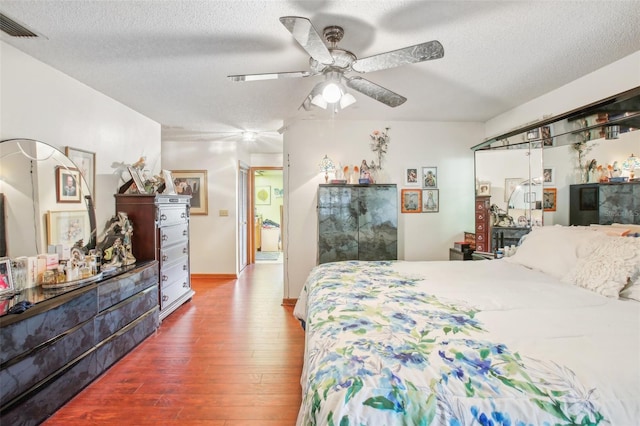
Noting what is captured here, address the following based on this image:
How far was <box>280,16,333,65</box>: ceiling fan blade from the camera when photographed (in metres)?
1.28

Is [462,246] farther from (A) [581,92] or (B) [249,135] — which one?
(B) [249,135]

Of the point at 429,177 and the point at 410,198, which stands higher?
the point at 429,177

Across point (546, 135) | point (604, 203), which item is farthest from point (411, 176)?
point (604, 203)

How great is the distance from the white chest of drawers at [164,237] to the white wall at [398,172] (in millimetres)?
1357

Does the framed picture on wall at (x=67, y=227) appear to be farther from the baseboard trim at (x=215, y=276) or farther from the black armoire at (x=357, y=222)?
the baseboard trim at (x=215, y=276)

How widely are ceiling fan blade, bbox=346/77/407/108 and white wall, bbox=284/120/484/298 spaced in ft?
5.81

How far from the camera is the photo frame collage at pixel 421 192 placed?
13.4 ft

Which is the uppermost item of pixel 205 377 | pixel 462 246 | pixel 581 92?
pixel 581 92

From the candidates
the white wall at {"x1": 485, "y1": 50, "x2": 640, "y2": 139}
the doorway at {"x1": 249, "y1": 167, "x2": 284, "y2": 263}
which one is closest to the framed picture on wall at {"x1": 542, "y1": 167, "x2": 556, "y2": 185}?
the white wall at {"x1": 485, "y1": 50, "x2": 640, "y2": 139}

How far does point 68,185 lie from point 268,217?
21.7ft

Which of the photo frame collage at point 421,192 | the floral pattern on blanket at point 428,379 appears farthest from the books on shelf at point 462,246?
the floral pattern on blanket at point 428,379

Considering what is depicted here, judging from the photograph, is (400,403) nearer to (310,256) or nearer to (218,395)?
(218,395)

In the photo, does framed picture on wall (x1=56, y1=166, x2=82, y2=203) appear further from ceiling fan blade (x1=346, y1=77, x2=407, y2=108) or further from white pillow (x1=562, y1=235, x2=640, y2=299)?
white pillow (x1=562, y1=235, x2=640, y2=299)

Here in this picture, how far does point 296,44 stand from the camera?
2021mm
